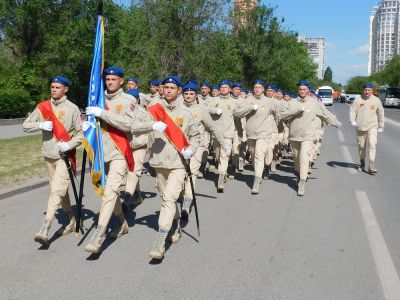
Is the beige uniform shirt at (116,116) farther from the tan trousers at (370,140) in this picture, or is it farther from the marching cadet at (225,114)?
the tan trousers at (370,140)

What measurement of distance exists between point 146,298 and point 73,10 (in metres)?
25.2

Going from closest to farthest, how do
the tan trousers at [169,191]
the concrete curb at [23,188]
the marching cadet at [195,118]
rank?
the tan trousers at [169,191] < the marching cadet at [195,118] < the concrete curb at [23,188]

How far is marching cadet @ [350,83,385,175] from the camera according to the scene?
10.8 m

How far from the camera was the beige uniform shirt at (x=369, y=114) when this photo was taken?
35.6 ft

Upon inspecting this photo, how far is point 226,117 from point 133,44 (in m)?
12.6

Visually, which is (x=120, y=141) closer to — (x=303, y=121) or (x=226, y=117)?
(x=303, y=121)

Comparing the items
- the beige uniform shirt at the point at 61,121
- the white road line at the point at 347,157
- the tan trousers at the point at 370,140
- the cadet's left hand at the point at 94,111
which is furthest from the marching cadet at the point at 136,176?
the tan trousers at the point at 370,140

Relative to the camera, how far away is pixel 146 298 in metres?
3.91

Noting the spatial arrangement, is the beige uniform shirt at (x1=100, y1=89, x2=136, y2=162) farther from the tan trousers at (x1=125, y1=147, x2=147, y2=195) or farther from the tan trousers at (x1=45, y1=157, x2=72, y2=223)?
the tan trousers at (x1=125, y1=147, x2=147, y2=195)

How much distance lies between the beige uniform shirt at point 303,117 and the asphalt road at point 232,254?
3.69 feet

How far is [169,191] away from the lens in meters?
5.08

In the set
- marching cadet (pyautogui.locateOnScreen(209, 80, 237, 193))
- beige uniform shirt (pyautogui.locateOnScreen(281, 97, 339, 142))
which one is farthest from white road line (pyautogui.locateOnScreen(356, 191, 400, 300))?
marching cadet (pyautogui.locateOnScreen(209, 80, 237, 193))

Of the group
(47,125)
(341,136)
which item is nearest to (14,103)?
(341,136)

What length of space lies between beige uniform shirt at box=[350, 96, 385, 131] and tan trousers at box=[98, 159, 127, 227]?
7.26 meters
